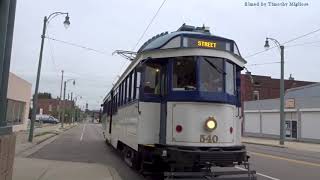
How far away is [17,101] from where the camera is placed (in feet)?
159

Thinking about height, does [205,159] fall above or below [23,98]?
below

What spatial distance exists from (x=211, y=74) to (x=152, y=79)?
1.62 metres

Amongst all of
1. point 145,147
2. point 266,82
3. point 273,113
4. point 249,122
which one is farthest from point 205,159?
point 266,82

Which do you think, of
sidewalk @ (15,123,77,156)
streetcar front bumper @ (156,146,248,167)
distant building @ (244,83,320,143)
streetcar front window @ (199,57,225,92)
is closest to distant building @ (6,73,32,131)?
sidewalk @ (15,123,77,156)

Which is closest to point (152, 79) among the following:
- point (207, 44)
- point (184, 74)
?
point (184, 74)

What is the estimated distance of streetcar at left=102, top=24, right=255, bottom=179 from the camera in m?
11.4

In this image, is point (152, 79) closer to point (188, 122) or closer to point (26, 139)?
point (188, 122)

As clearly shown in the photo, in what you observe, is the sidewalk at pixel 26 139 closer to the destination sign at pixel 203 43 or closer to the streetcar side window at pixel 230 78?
the destination sign at pixel 203 43

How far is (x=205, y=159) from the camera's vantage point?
10906mm

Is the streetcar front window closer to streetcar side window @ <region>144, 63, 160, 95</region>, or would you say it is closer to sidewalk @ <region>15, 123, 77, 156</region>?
streetcar side window @ <region>144, 63, 160, 95</region>

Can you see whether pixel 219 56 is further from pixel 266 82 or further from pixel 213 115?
pixel 266 82

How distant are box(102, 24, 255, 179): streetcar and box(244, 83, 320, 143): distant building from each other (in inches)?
1424

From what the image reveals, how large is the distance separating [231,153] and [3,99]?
507cm

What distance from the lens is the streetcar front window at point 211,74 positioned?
1166cm
